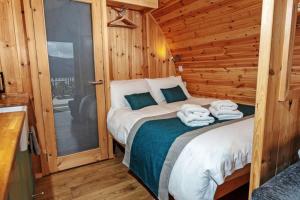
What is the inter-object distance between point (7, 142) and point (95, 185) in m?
1.42

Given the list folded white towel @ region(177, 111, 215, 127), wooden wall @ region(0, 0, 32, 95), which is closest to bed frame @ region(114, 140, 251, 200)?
folded white towel @ region(177, 111, 215, 127)

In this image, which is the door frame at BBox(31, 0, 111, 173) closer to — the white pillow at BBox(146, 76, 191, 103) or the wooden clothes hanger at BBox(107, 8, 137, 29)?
the wooden clothes hanger at BBox(107, 8, 137, 29)

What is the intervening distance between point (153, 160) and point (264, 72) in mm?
1135

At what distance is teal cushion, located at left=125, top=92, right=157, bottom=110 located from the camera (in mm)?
2592

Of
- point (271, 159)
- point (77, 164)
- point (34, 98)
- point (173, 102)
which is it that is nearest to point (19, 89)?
point (34, 98)

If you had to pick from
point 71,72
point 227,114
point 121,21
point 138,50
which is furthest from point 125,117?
point 121,21

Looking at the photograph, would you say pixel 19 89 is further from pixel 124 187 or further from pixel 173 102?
pixel 173 102

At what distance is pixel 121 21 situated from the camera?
9.95ft

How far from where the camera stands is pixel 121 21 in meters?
3.03

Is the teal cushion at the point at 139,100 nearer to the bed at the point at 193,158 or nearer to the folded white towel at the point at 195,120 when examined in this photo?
the bed at the point at 193,158

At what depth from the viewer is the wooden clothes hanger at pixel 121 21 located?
2.94 metres

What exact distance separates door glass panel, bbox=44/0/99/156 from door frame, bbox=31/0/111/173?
0.16 ft

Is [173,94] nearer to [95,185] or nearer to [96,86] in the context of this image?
[96,86]

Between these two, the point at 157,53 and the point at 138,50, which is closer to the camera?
the point at 138,50
